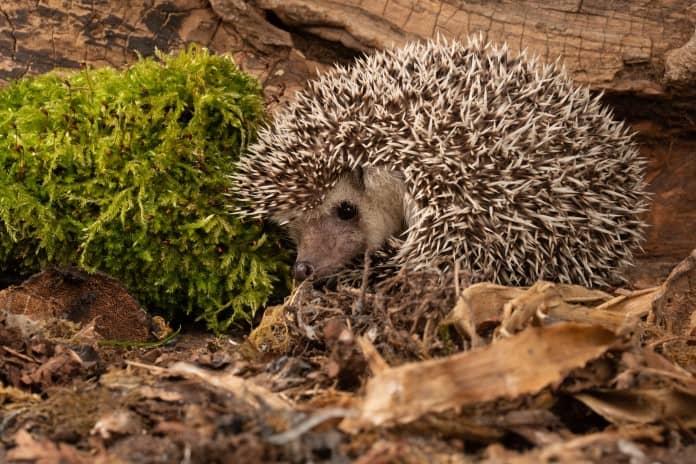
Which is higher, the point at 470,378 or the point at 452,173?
the point at 452,173

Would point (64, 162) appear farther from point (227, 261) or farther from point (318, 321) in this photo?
point (318, 321)

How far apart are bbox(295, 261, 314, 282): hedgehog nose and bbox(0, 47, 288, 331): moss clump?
46 cm

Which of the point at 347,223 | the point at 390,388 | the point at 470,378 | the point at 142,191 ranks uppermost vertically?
the point at 347,223

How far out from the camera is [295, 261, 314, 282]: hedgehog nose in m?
4.59

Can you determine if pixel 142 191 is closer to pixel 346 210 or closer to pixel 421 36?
pixel 346 210

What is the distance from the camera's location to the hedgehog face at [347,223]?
474 cm

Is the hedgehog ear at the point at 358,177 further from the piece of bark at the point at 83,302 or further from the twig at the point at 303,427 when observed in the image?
the twig at the point at 303,427

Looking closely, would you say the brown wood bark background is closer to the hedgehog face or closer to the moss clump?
the moss clump

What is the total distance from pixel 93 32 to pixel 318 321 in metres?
3.75

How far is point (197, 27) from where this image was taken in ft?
20.6

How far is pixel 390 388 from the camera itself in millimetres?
2646

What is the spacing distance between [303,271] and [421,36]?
257 cm

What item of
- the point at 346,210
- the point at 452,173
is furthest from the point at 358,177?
the point at 452,173

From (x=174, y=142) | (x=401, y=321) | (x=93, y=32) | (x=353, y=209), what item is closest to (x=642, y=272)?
(x=353, y=209)
